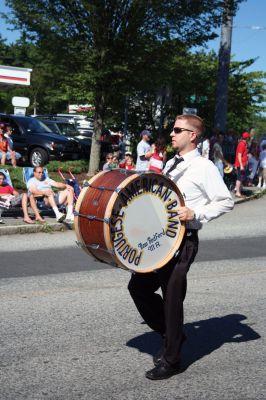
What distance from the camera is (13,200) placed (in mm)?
13211

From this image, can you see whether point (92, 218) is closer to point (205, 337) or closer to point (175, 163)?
point (175, 163)

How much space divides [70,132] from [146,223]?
23524 mm

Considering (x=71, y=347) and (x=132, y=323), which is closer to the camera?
(x=71, y=347)

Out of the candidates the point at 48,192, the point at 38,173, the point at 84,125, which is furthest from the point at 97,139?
the point at 84,125

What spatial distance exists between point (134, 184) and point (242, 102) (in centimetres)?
2372

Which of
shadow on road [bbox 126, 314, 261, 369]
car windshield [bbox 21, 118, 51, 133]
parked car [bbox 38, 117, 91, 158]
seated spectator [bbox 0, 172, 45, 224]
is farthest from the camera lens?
parked car [bbox 38, 117, 91, 158]

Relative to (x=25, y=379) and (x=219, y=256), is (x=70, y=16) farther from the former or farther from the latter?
(x=25, y=379)

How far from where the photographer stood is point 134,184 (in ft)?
15.5

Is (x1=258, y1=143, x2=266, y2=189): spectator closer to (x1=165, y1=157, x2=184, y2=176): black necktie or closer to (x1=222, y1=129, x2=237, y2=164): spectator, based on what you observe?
(x1=222, y1=129, x2=237, y2=164): spectator

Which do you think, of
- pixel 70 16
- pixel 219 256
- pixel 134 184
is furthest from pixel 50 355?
pixel 70 16

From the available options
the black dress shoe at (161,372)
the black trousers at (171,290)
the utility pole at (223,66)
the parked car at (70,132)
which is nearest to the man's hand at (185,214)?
the black trousers at (171,290)

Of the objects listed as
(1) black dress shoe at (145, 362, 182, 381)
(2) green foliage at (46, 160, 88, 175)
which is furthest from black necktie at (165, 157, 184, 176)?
(2) green foliage at (46, 160, 88, 175)

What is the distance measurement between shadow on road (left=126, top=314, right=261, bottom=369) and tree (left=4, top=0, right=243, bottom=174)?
528 inches

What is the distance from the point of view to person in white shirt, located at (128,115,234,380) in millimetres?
4941
